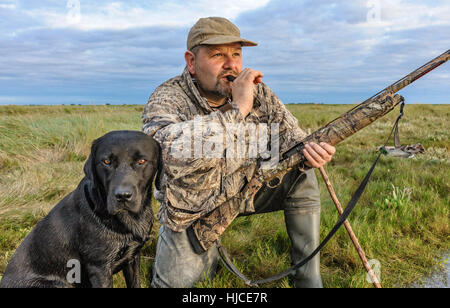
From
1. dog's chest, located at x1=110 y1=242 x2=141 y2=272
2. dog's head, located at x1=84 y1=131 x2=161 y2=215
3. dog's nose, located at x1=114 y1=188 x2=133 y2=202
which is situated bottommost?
dog's chest, located at x1=110 y1=242 x2=141 y2=272

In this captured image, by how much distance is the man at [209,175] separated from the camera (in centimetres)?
319

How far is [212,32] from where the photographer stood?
365 cm

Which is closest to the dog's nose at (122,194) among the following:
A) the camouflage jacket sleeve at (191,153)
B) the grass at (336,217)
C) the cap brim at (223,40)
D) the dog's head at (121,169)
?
the dog's head at (121,169)

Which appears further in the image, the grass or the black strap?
the grass

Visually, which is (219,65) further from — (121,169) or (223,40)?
(121,169)

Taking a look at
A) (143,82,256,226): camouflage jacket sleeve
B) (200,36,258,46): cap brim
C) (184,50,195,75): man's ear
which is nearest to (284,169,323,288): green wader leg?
(143,82,256,226): camouflage jacket sleeve

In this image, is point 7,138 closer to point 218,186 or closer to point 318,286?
point 218,186

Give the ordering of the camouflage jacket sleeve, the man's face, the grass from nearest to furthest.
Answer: the camouflage jacket sleeve, the man's face, the grass

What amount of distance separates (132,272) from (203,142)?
1371 millimetres

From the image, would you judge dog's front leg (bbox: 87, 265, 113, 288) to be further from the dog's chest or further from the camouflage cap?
the camouflage cap

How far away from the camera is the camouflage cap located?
3.54 metres

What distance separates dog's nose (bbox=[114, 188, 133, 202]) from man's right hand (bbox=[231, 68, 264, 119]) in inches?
47.7
